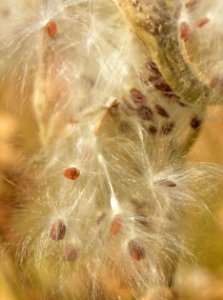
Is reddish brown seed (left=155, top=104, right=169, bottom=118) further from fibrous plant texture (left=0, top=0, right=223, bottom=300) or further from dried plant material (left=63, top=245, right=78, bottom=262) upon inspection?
dried plant material (left=63, top=245, right=78, bottom=262)

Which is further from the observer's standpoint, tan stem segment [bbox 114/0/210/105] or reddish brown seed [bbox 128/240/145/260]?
reddish brown seed [bbox 128/240/145/260]

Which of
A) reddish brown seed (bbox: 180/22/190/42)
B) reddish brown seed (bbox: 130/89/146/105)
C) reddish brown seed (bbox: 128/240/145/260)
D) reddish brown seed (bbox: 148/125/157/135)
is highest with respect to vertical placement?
reddish brown seed (bbox: 180/22/190/42)

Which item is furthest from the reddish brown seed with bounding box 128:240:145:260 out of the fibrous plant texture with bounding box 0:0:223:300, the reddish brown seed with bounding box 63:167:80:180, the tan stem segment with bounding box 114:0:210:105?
the tan stem segment with bounding box 114:0:210:105

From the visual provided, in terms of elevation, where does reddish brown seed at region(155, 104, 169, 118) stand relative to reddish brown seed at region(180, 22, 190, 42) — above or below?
below

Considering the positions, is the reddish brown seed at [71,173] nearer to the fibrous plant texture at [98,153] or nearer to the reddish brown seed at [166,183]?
the fibrous plant texture at [98,153]

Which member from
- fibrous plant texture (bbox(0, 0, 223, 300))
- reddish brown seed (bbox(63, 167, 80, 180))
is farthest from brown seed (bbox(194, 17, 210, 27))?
reddish brown seed (bbox(63, 167, 80, 180))

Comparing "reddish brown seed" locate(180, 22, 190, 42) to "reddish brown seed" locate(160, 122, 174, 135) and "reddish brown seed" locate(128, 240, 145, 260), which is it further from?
"reddish brown seed" locate(128, 240, 145, 260)

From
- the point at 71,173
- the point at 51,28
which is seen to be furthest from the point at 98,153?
the point at 51,28
